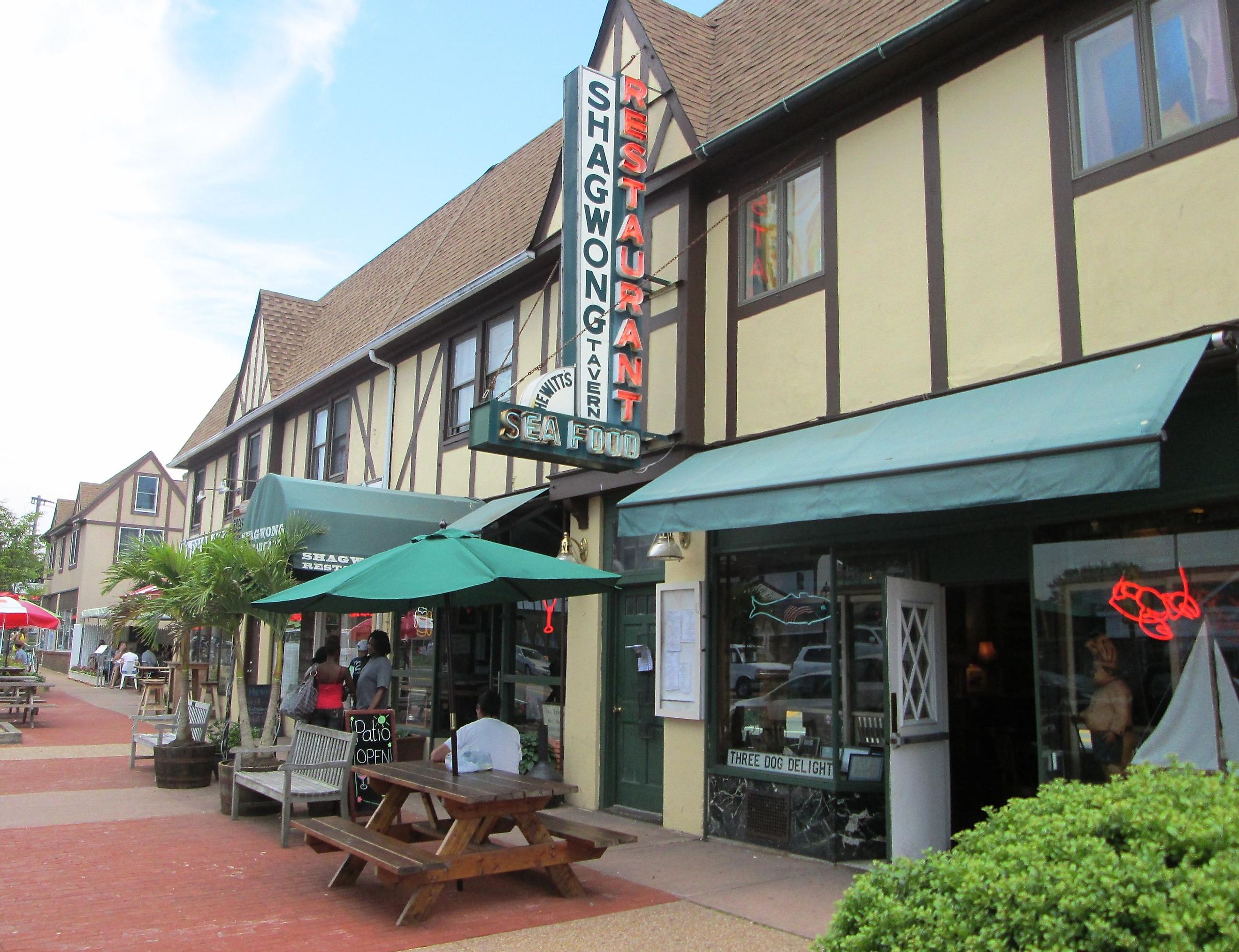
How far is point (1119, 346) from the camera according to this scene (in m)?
6.38

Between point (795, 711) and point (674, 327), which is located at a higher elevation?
point (674, 327)

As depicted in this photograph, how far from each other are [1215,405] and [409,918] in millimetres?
5760

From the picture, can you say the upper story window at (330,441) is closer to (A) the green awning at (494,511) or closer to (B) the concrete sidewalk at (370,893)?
(A) the green awning at (494,511)

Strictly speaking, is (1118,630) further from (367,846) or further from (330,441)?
(330,441)

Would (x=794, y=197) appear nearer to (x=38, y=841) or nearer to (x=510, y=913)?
(x=510, y=913)

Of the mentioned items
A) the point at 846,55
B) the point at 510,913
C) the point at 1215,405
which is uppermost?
A: the point at 846,55

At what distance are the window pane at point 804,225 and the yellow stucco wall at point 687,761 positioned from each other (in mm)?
2568

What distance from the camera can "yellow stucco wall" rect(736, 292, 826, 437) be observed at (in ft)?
28.1

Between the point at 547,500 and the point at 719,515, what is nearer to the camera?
the point at 719,515

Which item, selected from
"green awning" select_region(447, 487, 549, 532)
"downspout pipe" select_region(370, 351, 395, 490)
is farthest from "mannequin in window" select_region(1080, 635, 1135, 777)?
"downspout pipe" select_region(370, 351, 395, 490)

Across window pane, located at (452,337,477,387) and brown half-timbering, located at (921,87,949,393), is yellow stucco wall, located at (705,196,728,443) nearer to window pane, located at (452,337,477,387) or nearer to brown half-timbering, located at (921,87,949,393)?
brown half-timbering, located at (921,87,949,393)

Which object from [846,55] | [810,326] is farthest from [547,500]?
[846,55]

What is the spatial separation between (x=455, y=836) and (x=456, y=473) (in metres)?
7.91

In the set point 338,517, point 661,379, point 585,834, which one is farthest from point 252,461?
point 585,834
